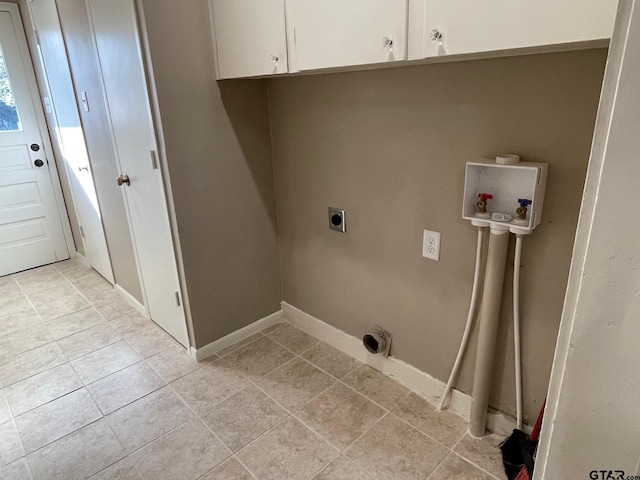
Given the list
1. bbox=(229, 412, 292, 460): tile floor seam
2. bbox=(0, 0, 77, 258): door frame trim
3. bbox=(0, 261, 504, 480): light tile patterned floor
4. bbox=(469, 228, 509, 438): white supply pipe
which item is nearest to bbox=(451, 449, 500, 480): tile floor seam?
bbox=(0, 261, 504, 480): light tile patterned floor

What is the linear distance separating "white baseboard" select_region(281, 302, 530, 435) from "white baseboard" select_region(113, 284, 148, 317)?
0.99 meters

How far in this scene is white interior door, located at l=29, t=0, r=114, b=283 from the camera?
2705 millimetres

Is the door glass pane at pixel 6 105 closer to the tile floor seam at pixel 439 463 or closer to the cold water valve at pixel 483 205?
the cold water valve at pixel 483 205

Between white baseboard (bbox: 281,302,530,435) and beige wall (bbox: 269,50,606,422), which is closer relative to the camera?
beige wall (bbox: 269,50,606,422)

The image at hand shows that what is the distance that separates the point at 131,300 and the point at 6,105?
→ 1997 millimetres

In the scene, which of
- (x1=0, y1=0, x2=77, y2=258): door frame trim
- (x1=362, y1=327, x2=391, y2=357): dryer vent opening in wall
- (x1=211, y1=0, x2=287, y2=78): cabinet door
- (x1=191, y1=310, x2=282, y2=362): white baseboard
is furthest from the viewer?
(x1=0, y1=0, x2=77, y2=258): door frame trim

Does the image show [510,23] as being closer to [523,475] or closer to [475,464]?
[523,475]

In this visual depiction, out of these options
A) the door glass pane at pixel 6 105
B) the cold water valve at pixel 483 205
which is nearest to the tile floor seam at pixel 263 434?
the cold water valve at pixel 483 205

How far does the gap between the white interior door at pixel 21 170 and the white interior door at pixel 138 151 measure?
5.37 ft

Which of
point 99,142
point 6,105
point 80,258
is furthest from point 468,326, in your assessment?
point 6,105

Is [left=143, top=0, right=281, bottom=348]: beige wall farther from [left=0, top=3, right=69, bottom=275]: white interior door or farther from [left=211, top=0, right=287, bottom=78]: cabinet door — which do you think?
[left=0, top=3, right=69, bottom=275]: white interior door

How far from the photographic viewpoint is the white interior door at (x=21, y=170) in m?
3.21

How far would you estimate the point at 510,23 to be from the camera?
3.17ft

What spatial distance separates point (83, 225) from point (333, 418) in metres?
2.76
